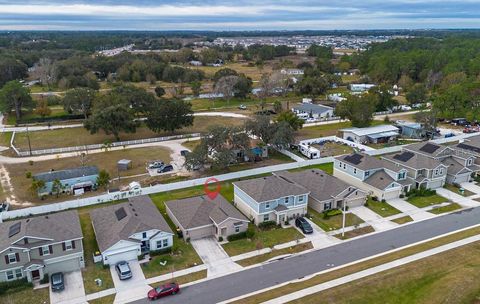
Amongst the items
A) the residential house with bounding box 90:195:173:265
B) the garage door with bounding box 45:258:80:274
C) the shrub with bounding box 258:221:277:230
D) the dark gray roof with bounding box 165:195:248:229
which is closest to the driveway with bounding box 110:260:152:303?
the residential house with bounding box 90:195:173:265

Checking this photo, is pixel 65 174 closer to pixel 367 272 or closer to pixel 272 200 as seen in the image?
pixel 272 200

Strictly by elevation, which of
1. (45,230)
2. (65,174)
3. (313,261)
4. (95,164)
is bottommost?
(313,261)

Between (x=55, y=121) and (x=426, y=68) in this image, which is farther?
(x=426, y=68)

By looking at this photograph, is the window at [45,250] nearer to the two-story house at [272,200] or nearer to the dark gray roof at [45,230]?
the dark gray roof at [45,230]

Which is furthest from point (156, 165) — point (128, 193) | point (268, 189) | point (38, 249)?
point (38, 249)

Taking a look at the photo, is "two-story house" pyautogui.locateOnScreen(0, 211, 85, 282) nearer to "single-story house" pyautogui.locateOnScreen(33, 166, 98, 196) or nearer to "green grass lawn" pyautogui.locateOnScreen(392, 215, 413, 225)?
"single-story house" pyautogui.locateOnScreen(33, 166, 98, 196)

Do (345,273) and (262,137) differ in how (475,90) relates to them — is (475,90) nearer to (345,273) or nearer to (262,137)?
(262,137)

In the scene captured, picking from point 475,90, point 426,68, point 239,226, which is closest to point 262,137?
point 239,226
